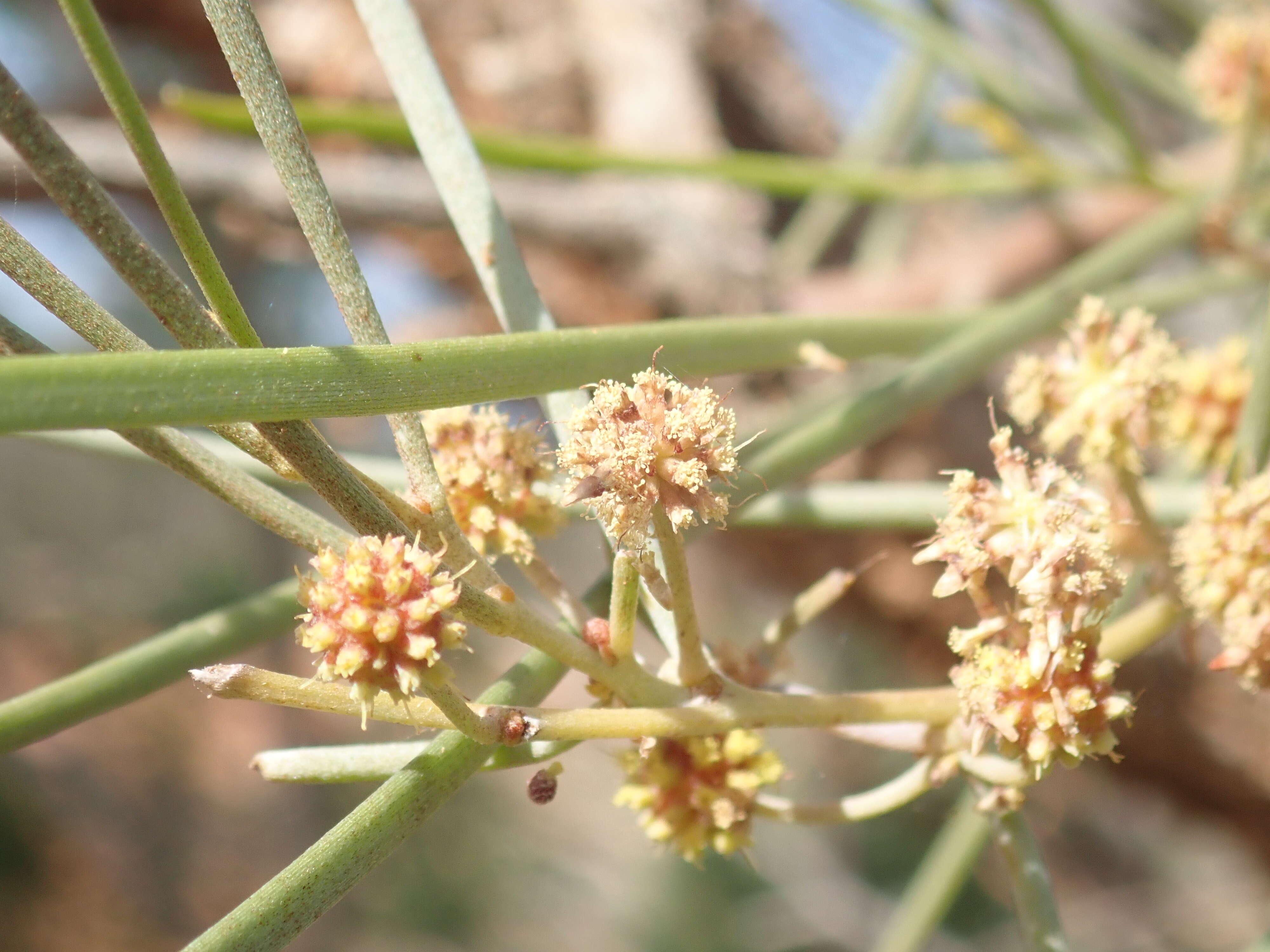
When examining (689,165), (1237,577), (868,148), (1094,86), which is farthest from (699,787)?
(868,148)

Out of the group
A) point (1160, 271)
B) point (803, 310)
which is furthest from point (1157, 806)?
point (803, 310)

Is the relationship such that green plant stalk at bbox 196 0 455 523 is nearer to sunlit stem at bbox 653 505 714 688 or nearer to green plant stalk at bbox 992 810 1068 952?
sunlit stem at bbox 653 505 714 688

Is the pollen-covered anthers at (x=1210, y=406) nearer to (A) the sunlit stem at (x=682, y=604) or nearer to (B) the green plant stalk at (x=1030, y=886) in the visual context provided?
(B) the green plant stalk at (x=1030, y=886)

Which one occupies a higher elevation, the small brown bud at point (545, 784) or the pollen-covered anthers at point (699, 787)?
the pollen-covered anthers at point (699, 787)

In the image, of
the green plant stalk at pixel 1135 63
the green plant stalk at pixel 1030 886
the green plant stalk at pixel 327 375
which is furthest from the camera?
the green plant stalk at pixel 1135 63

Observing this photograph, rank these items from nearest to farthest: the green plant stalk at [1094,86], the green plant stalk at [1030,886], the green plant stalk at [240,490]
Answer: the green plant stalk at [240,490] → the green plant stalk at [1030,886] → the green plant stalk at [1094,86]

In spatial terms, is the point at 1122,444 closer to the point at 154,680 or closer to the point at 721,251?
the point at 154,680

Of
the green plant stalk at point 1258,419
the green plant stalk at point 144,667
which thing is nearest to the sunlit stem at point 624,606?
the green plant stalk at point 144,667
